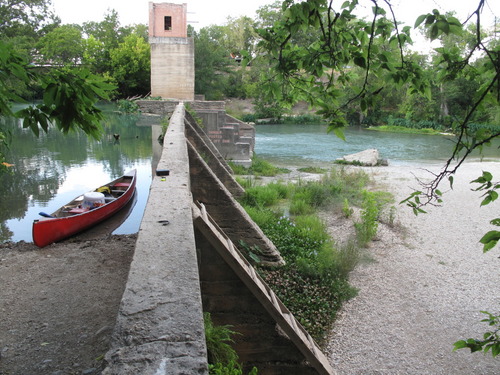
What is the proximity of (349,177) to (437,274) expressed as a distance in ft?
24.4

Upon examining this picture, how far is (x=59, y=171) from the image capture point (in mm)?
17844

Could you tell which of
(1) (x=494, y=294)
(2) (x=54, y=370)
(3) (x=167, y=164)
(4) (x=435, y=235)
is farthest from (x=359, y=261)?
(2) (x=54, y=370)

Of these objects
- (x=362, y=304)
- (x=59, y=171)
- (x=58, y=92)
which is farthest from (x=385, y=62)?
(x=59, y=171)

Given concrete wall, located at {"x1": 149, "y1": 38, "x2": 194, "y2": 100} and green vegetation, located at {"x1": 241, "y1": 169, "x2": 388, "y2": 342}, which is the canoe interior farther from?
concrete wall, located at {"x1": 149, "y1": 38, "x2": 194, "y2": 100}

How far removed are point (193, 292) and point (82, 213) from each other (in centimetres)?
842

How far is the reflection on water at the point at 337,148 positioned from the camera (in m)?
23.4

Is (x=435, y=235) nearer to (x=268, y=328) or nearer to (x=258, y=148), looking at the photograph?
(x=268, y=328)

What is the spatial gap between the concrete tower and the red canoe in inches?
599

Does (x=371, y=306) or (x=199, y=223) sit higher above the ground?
(x=199, y=223)

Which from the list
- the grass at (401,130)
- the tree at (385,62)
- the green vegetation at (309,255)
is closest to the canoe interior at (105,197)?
the green vegetation at (309,255)

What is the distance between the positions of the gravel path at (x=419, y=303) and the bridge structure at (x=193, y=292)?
1071 mm

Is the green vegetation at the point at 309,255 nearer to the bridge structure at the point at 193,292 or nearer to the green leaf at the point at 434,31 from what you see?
the bridge structure at the point at 193,292

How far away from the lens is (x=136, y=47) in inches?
1891

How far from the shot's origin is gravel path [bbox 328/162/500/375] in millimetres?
4867
